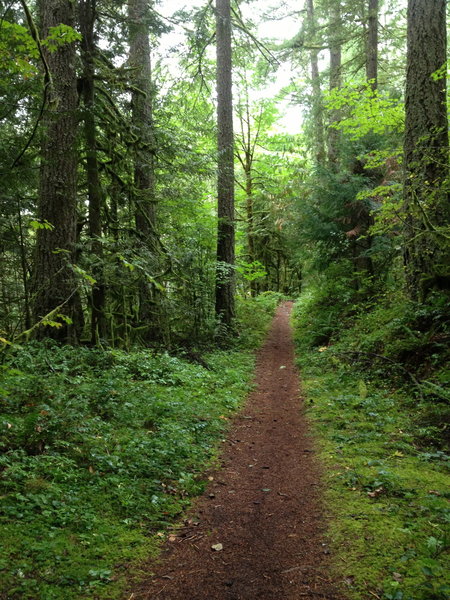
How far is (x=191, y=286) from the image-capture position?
1177cm

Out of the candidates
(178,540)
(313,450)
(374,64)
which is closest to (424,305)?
(313,450)

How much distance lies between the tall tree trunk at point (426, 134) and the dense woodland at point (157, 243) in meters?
0.04

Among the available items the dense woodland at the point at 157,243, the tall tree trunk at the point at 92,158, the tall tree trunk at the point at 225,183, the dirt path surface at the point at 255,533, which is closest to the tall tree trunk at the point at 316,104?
the dense woodland at the point at 157,243

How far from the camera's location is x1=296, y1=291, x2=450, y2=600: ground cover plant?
291 centimetres

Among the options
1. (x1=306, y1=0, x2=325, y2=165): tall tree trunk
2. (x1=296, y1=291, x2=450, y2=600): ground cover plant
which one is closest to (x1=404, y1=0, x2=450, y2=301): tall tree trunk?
(x1=296, y1=291, x2=450, y2=600): ground cover plant

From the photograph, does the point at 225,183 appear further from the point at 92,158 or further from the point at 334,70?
the point at 334,70

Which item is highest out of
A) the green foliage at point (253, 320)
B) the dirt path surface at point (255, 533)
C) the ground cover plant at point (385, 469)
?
the green foliage at point (253, 320)

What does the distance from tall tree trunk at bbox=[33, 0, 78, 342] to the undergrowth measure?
37.4 inches

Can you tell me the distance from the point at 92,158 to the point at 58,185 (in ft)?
4.13

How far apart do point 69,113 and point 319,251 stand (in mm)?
9202

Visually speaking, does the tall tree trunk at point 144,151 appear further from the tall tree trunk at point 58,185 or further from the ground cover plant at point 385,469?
the ground cover plant at point 385,469

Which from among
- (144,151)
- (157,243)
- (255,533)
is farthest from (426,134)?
(255,533)

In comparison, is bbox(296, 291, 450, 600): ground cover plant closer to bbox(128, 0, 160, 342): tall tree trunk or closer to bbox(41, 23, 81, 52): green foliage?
bbox(128, 0, 160, 342): tall tree trunk

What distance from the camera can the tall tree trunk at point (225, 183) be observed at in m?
13.0
